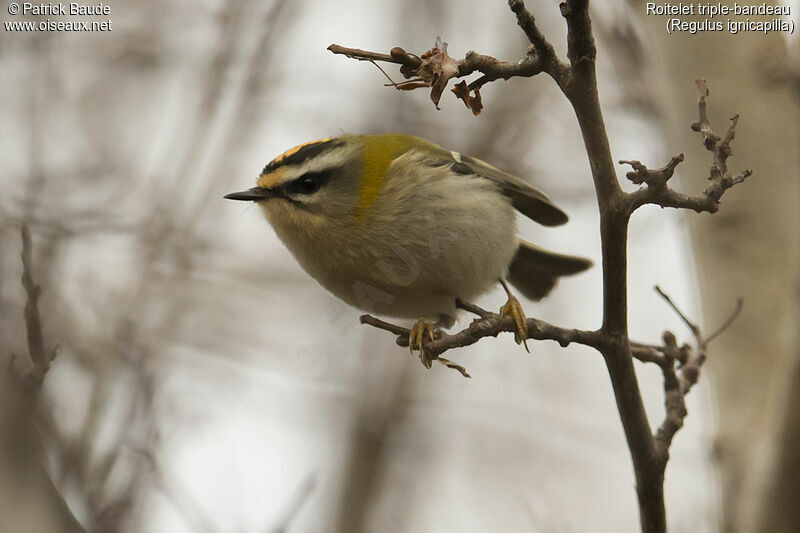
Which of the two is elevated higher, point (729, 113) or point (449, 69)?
point (729, 113)

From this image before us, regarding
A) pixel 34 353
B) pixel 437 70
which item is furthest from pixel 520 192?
pixel 34 353

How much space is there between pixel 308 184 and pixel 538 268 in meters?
1.26

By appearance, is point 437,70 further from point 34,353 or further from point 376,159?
point 376,159

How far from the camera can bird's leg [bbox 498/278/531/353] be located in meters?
1.96

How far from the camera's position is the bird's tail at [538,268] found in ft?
11.6

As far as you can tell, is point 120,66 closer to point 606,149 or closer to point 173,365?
point 173,365

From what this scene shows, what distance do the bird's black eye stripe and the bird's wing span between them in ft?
1.64

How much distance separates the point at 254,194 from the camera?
109 inches

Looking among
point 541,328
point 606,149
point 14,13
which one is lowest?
point 541,328

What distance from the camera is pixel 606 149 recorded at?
5.36 feet

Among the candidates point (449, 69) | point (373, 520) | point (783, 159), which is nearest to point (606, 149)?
point (449, 69)

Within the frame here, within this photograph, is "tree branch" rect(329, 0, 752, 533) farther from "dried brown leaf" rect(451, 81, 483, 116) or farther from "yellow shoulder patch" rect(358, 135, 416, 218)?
"yellow shoulder patch" rect(358, 135, 416, 218)

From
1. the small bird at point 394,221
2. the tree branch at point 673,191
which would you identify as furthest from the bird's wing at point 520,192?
the tree branch at point 673,191

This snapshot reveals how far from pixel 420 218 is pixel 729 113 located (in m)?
1.46
